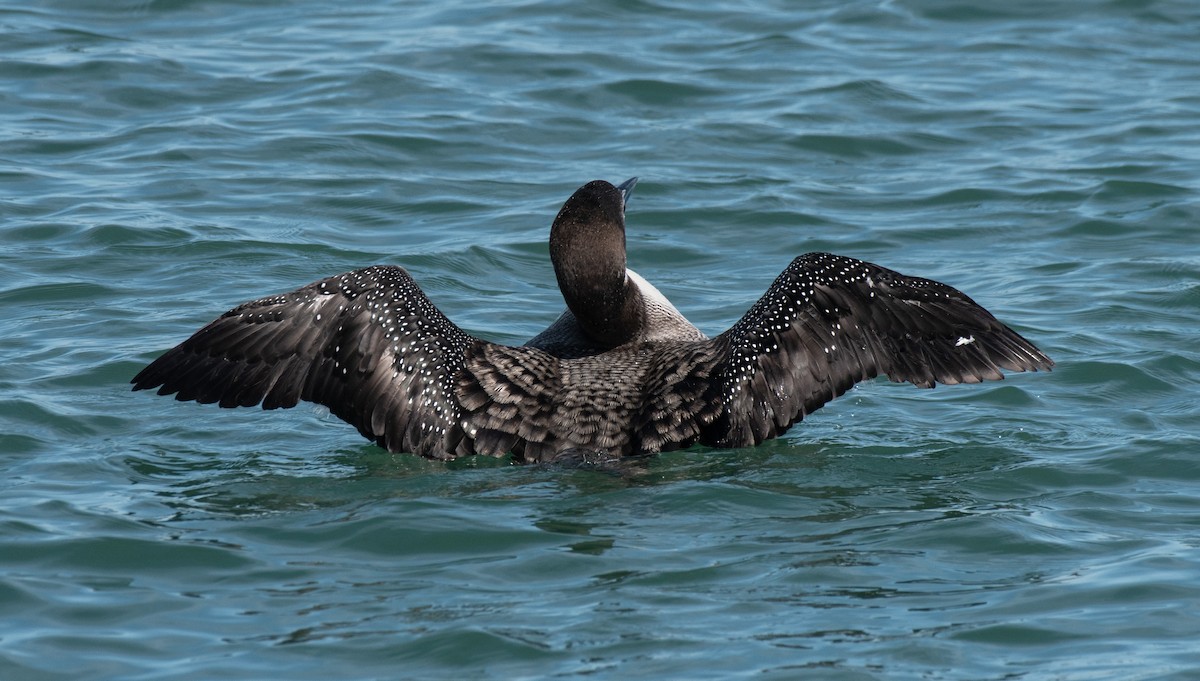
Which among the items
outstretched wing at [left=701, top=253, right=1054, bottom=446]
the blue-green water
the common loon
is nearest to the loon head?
the common loon

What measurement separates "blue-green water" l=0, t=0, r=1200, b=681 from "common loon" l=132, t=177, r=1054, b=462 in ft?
0.53

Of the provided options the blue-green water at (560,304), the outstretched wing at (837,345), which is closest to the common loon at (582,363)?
the outstretched wing at (837,345)

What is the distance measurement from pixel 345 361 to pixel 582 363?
0.91m

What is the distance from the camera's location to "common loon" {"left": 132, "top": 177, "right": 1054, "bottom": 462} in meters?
6.55

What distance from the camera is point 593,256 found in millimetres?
6832

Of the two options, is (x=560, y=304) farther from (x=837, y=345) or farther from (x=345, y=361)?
(x=837, y=345)

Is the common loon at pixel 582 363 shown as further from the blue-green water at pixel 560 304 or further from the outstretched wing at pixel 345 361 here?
the blue-green water at pixel 560 304

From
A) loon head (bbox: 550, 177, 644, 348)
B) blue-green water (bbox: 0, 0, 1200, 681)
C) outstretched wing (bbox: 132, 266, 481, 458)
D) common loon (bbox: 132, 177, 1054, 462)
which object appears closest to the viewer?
blue-green water (bbox: 0, 0, 1200, 681)

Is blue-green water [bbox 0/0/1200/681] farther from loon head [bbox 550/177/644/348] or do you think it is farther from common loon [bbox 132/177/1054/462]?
loon head [bbox 550/177/644/348]

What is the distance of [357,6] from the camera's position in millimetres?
14391

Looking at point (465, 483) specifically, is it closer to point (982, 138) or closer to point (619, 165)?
point (619, 165)

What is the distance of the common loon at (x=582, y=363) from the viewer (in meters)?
6.55

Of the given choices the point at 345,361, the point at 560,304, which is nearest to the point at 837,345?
the point at 345,361

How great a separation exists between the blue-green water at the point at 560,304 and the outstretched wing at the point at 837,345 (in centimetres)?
23
